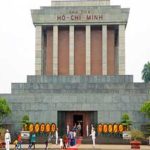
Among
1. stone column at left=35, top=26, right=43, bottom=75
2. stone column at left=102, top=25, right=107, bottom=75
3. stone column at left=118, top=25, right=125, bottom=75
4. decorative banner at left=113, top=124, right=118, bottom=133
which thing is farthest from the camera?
stone column at left=35, top=26, right=43, bottom=75

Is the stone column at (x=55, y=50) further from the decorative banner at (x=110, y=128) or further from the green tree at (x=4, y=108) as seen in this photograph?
the decorative banner at (x=110, y=128)

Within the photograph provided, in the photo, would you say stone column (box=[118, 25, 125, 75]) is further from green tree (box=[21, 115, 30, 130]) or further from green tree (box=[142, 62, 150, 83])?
green tree (box=[142, 62, 150, 83])

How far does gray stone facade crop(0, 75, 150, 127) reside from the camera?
4681cm

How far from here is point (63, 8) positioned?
→ 5259 centimetres

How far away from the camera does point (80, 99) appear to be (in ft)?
155

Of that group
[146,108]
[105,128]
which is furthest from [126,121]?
[146,108]

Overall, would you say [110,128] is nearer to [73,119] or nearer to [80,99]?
[80,99]

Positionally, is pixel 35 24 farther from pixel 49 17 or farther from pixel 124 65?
pixel 124 65

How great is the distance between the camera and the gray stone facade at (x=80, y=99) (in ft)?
154

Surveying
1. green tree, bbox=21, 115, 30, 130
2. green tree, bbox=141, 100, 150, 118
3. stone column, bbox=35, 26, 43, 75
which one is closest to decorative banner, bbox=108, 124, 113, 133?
green tree, bbox=141, 100, 150, 118

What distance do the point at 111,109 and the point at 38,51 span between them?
11276 millimetres

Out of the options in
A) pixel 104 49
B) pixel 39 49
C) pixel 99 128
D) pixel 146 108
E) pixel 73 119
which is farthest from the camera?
pixel 39 49

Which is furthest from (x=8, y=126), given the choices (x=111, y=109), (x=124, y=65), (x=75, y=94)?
(x=124, y=65)

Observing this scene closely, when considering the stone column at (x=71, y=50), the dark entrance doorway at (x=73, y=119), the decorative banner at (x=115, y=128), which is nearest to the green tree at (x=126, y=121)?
the decorative banner at (x=115, y=128)
